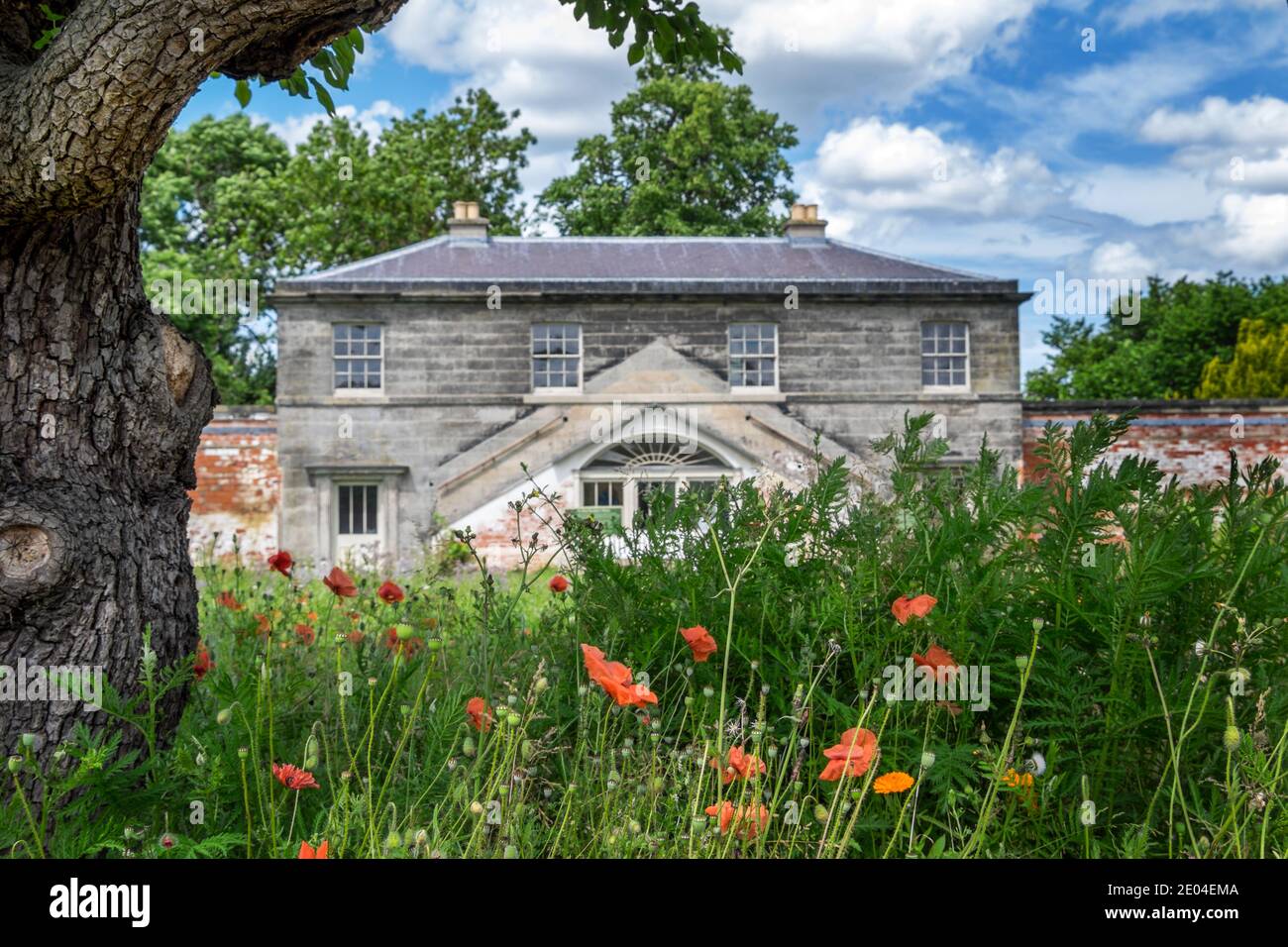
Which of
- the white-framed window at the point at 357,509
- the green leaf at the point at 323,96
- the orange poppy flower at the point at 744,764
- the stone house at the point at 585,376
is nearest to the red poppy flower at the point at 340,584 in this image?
the orange poppy flower at the point at 744,764

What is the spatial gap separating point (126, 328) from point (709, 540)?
2032mm

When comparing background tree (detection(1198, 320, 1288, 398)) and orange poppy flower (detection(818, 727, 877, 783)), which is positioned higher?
background tree (detection(1198, 320, 1288, 398))

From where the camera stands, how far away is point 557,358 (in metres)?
20.3

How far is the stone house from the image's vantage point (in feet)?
64.4

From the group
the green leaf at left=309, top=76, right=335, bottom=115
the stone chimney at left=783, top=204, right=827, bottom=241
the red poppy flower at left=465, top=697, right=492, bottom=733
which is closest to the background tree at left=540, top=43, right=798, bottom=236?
the stone chimney at left=783, top=204, right=827, bottom=241

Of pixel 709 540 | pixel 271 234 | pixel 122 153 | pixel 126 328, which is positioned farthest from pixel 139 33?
pixel 271 234

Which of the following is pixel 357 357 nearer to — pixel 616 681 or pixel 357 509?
pixel 357 509

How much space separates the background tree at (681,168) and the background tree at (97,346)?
2548 centimetres

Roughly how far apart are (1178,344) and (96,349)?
34.1 m

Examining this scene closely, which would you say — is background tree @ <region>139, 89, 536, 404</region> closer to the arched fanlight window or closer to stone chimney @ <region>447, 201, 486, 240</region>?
stone chimney @ <region>447, 201, 486, 240</region>

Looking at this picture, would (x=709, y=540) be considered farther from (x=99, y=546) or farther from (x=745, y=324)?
(x=745, y=324)

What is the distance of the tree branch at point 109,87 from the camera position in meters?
2.86

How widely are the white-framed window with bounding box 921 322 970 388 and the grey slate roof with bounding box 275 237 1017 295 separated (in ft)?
2.67

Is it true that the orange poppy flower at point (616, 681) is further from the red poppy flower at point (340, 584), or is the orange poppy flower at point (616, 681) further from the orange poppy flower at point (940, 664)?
the red poppy flower at point (340, 584)
